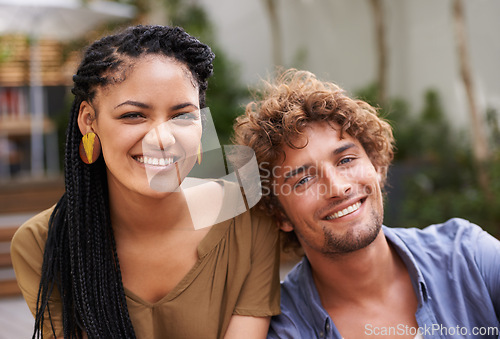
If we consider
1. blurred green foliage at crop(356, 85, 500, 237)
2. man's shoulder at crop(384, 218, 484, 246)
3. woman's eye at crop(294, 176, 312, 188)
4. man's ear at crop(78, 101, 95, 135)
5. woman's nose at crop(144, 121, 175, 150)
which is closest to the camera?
woman's nose at crop(144, 121, 175, 150)

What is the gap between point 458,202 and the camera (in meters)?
5.84

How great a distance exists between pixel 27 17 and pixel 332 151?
7279 mm

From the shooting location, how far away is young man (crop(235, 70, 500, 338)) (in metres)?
2.21

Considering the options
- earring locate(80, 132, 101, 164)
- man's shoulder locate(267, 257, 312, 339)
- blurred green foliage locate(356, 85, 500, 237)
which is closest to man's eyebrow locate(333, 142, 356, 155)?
man's shoulder locate(267, 257, 312, 339)

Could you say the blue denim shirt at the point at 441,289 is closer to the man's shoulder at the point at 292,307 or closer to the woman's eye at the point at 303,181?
the man's shoulder at the point at 292,307

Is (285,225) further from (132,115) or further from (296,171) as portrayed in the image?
(132,115)

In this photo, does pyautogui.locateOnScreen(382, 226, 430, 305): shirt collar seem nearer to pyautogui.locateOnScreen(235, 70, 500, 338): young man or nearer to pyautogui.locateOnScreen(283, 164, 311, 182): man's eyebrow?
pyautogui.locateOnScreen(235, 70, 500, 338): young man

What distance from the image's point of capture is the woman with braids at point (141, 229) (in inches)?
80.1

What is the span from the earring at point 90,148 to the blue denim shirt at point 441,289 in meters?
1.03

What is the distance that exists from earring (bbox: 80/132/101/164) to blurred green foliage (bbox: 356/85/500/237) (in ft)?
11.9

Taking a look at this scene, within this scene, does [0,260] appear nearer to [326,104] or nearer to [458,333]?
[326,104]

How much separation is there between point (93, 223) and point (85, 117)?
446mm

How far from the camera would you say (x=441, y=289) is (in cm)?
228

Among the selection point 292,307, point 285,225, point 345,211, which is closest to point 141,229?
point 285,225
